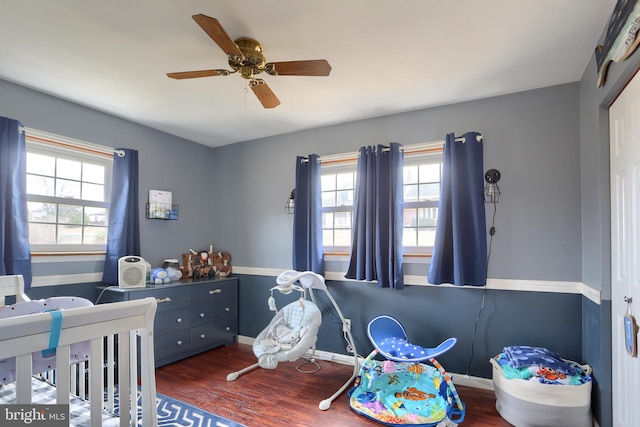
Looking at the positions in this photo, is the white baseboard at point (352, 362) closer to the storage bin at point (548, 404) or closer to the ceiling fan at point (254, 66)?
the storage bin at point (548, 404)

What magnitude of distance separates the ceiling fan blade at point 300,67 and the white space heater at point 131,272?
88.3 inches

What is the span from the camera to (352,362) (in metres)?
3.37

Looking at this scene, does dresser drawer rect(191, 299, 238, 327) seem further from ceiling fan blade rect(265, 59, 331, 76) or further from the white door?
the white door

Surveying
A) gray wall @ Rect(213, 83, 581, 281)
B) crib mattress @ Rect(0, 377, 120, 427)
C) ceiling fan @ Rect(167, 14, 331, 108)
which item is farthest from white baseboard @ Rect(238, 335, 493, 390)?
ceiling fan @ Rect(167, 14, 331, 108)

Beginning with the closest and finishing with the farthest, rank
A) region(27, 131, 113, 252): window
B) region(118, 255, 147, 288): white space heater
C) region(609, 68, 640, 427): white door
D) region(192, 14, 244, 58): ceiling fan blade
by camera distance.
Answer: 1. region(192, 14, 244, 58): ceiling fan blade
2. region(609, 68, 640, 427): white door
3. region(27, 131, 113, 252): window
4. region(118, 255, 147, 288): white space heater

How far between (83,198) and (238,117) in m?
1.64

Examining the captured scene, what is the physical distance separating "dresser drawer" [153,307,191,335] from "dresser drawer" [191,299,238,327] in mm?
74

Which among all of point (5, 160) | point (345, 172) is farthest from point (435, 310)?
point (5, 160)

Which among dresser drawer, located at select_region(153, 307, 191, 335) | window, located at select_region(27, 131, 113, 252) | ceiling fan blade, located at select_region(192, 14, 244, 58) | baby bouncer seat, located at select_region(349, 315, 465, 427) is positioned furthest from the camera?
dresser drawer, located at select_region(153, 307, 191, 335)

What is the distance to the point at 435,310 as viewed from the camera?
9.82ft

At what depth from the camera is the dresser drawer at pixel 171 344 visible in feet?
10.4

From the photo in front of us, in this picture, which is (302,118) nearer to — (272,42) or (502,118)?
(272,42)

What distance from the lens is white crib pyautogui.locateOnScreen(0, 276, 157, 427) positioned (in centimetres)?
98

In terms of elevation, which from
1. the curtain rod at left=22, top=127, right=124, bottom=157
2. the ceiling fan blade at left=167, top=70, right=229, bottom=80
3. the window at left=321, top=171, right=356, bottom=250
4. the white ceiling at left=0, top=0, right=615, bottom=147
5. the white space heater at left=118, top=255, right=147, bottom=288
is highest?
the white ceiling at left=0, top=0, right=615, bottom=147
